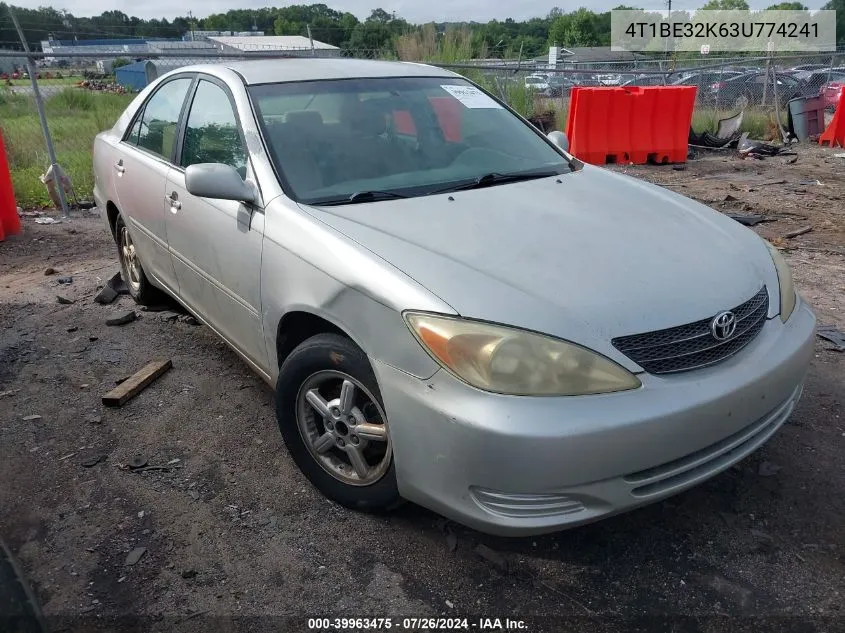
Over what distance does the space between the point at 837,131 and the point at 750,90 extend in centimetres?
334

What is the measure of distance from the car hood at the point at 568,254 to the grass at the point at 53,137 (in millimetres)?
7761

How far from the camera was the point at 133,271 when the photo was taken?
488 centimetres

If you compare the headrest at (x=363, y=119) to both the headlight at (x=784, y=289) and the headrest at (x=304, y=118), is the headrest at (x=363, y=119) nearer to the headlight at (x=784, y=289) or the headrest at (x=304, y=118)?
the headrest at (x=304, y=118)

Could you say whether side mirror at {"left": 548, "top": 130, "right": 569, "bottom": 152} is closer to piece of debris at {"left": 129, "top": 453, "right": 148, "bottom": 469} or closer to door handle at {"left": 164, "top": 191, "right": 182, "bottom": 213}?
door handle at {"left": 164, "top": 191, "right": 182, "bottom": 213}

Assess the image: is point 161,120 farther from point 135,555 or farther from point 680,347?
point 680,347

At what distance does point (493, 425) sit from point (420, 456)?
1.04 ft

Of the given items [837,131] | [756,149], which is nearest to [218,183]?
[756,149]

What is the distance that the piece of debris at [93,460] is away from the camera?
3115 millimetres

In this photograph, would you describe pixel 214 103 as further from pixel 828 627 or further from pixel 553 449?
pixel 828 627

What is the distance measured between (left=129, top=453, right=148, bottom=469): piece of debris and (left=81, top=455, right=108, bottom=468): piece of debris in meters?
0.14

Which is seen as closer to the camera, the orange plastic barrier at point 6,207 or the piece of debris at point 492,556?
the piece of debris at point 492,556

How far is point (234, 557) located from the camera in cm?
251

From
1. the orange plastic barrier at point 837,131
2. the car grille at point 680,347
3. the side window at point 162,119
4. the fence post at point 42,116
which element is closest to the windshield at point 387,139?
the side window at point 162,119

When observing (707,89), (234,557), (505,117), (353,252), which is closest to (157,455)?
(234,557)
